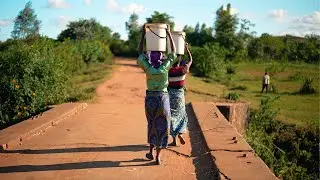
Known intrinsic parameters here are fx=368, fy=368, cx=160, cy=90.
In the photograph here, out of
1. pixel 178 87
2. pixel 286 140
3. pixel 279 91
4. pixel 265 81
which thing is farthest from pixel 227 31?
pixel 178 87

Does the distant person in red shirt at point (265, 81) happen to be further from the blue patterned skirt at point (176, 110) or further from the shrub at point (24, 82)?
the blue patterned skirt at point (176, 110)

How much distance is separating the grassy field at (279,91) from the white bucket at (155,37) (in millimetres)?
9188

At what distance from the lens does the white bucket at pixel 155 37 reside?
532cm

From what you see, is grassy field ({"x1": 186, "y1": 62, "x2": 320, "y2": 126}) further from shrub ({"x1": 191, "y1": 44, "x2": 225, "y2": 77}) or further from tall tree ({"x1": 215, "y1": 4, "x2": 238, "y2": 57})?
tall tree ({"x1": 215, "y1": 4, "x2": 238, "y2": 57})

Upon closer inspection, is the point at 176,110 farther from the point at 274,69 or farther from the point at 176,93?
the point at 274,69

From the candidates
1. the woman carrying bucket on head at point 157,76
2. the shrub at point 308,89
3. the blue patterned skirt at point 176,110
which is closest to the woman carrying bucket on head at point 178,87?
the blue patterned skirt at point 176,110

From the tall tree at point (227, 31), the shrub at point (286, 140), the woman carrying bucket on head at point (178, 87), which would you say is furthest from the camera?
the tall tree at point (227, 31)

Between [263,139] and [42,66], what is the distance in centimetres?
665

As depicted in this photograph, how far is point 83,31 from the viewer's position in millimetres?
53656

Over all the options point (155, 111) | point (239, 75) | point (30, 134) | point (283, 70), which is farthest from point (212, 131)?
A: point (283, 70)

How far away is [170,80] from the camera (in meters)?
6.45

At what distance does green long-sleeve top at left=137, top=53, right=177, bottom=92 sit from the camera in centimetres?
533

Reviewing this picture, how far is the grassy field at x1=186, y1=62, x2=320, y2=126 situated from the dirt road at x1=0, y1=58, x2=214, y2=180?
7333mm

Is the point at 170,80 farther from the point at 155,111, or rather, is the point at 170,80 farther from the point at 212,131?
the point at 212,131
